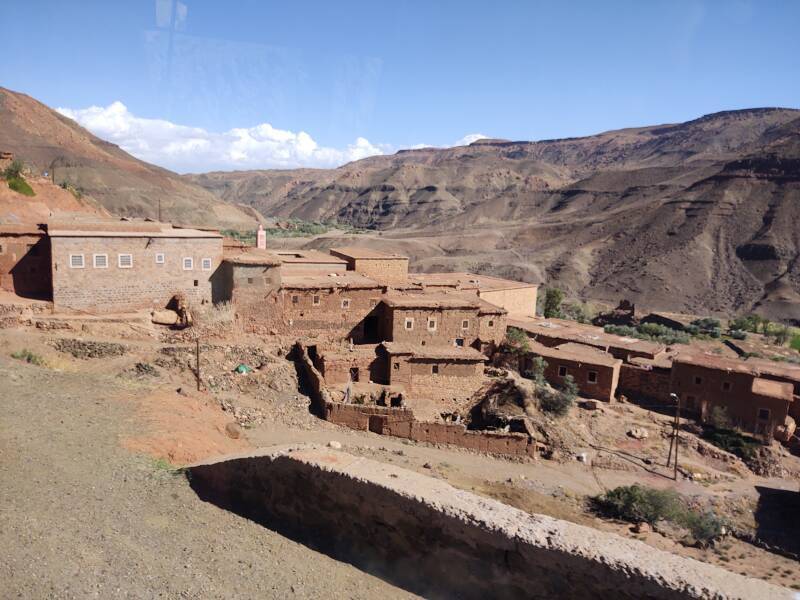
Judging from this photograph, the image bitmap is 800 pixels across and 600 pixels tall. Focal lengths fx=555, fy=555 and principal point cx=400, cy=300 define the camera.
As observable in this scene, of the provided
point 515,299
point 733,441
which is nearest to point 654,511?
point 733,441

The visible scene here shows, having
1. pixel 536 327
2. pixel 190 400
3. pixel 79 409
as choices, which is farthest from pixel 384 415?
pixel 536 327

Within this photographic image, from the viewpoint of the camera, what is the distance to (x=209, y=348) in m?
16.0

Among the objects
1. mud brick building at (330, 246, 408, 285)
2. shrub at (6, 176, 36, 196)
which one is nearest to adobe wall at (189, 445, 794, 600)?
mud brick building at (330, 246, 408, 285)

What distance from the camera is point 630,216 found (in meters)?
67.9

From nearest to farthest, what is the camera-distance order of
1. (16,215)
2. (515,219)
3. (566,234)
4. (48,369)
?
(48,369) < (16,215) < (566,234) < (515,219)

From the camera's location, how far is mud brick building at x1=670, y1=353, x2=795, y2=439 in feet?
60.9

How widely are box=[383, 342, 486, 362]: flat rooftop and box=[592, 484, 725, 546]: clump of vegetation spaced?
589 cm

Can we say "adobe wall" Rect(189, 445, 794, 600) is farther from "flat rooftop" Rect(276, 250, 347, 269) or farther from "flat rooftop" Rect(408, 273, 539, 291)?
"flat rooftop" Rect(408, 273, 539, 291)

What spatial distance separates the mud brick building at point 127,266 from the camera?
1659cm

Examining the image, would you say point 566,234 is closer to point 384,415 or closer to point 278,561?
point 384,415

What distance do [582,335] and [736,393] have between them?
7021 mm

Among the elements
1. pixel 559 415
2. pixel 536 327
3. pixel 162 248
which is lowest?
pixel 559 415

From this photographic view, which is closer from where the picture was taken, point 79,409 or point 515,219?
point 79,409

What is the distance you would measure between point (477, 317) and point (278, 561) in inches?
599
